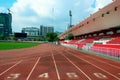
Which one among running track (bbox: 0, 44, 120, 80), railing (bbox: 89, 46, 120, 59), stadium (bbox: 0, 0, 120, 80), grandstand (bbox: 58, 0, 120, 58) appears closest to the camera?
running track (bbox: 0, 44, 120, 80)

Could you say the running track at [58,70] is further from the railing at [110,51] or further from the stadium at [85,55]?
the railing at [110,51]

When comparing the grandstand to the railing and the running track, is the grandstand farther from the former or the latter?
the running track

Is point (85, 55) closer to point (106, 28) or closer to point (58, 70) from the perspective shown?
point (106, 28)

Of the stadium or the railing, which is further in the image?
the railing

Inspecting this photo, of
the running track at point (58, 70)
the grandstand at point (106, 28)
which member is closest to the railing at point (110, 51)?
the grandstand at point (106, 28)

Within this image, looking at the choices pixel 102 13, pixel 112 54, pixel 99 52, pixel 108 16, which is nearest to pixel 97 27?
pixel 102 13

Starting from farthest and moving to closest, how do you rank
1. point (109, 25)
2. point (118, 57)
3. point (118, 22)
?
point (109, 25) < point (118, 22) < point (118, 57)

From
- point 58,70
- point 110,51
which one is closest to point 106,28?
point 110,51

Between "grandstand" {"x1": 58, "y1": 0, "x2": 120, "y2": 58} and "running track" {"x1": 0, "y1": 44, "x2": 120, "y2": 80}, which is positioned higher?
"grandstand" {"x1": 58, "y1": 0, "x2": 120, "y2": 58}

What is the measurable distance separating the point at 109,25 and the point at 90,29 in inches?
800

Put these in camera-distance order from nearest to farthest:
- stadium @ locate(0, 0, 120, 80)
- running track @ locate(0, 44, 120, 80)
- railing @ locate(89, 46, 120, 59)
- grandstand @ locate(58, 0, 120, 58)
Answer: running track @ locate(0, 44, 120, 80)
stadium @ locate(0, 0, 120, 80)
railing @ locate(89, 46, 120, 59)
grandstand @ locate(58, 0, 120, 58)

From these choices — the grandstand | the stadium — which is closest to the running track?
the stadium

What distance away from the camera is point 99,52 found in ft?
124

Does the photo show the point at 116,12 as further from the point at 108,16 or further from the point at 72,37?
the point at 72,37
